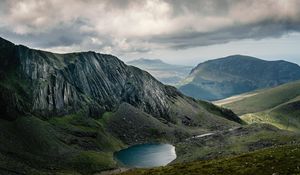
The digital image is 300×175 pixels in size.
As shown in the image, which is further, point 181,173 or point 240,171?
point 181,173

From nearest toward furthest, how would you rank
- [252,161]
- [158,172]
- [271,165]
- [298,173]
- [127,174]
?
[298,173] < [271,165] < [252,161] < [158,172] < [127,174]

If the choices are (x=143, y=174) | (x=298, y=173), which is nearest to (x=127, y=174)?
(x=143, y=174)

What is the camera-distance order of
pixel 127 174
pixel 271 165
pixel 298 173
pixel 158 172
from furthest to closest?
pixel 127 174 → pixel 158 172 → pixel 271 165 → pixel 298 173

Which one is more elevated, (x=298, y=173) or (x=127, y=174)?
(x=298, y=173)

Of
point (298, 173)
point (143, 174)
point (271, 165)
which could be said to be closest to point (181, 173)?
point (143, 174)

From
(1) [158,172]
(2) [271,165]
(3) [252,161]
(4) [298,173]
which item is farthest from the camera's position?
(1) [158,172]

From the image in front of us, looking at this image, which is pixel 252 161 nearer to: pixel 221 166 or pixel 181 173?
pixel 221 166

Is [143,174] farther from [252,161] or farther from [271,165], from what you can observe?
[271,165]

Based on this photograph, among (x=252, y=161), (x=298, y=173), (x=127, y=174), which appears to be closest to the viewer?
(x=298, y=173)

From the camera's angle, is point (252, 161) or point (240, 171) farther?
point (252, 161)
